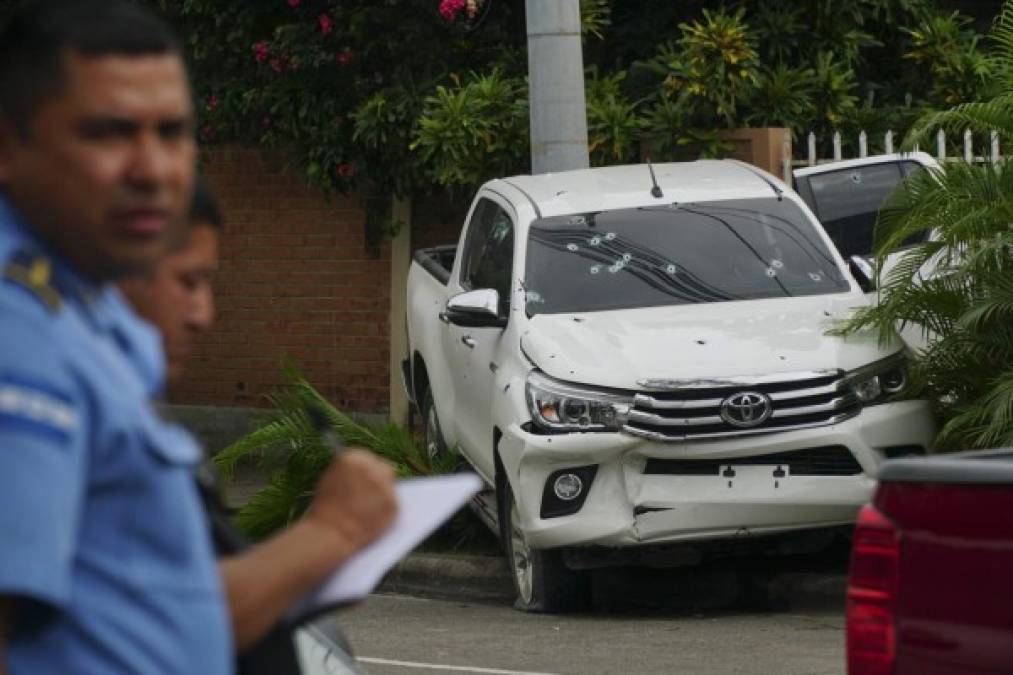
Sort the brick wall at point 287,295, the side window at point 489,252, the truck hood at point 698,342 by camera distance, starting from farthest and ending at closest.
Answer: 1. the brick wall at point 287,295
2. the side window at point 489,252
3. the truck hood at point 698,342

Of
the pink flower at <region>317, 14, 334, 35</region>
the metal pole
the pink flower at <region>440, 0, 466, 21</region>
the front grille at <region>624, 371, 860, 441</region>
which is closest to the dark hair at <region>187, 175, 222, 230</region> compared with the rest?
the front grille at <region>624, 371, 860, 441</region>

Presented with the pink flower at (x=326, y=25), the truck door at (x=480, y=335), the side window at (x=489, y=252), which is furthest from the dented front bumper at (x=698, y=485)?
the pink flower at (x=326, y=25)

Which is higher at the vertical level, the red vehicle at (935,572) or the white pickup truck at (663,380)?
the red vehicle at (935,572)

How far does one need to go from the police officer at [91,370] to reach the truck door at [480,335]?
8.15m

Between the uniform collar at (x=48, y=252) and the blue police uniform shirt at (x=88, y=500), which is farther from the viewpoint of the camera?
the uniform collar at (x=48, y=252)

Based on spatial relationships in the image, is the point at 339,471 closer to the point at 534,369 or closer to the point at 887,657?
the point at 887,657

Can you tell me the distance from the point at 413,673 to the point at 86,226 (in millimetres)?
6703

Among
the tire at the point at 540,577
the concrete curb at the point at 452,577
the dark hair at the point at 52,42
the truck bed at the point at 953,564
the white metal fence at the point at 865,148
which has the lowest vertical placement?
the concrete curb at the point at 452,577

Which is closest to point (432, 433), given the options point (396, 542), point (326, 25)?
point (326, 25)

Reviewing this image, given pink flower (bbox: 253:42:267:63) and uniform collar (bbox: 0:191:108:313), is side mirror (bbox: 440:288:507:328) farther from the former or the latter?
uniform collar (bbox: 0:191:108:313)

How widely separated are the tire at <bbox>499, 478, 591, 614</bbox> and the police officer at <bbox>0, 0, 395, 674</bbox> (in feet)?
25.3

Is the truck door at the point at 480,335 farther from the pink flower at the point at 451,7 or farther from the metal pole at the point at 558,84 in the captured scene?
the pink flower at the point at 451,7

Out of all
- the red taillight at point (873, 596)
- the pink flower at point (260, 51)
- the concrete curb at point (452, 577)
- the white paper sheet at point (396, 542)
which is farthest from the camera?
the pink flower at point (260, 51)

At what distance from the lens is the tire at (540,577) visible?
9914 millimetres
